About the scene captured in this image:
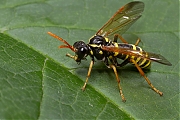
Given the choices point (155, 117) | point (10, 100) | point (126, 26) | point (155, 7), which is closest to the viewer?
point (10, 100)

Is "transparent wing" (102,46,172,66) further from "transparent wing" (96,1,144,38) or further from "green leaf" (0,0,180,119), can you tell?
"transparent wing" (96,1,144,38)

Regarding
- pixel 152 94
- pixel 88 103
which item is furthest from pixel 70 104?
pixel 152 94

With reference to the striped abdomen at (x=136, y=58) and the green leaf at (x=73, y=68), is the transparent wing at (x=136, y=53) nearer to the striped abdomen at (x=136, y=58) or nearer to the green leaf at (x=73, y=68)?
the striped abdomen at (x=136, y=58)

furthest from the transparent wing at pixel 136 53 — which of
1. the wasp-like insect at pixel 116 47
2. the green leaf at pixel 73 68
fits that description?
the green leaf at pixel 73 68

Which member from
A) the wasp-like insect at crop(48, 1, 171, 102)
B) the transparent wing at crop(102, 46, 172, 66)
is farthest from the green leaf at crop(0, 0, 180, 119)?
the transparent wing at crop(102, 46, 172, 66)

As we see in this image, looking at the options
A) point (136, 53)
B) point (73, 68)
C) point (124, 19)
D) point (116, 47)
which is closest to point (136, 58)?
point (136, 53)

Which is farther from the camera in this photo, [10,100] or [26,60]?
[26,60]

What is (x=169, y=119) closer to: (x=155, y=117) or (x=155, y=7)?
(x=155, y=117)
